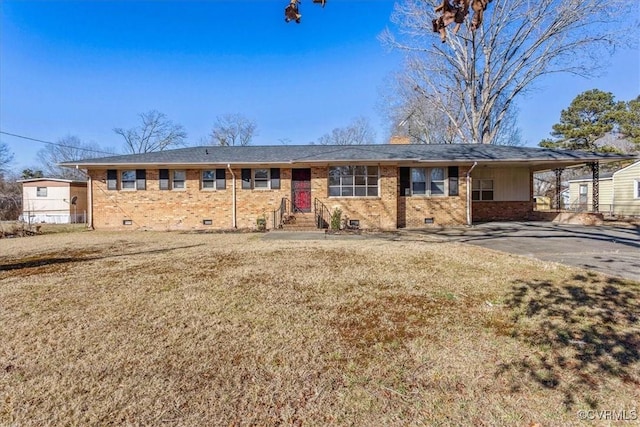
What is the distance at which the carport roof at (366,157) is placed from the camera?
13664 millimetres

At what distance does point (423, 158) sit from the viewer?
45.9 feet

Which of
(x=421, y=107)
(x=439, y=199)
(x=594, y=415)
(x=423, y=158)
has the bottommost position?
(x=594, y=415)

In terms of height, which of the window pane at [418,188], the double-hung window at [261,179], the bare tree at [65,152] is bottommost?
the window pane at [418,188]

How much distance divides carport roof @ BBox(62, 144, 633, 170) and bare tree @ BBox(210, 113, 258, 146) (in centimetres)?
2790

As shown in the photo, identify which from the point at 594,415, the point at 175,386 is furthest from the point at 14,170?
the point at 594,415

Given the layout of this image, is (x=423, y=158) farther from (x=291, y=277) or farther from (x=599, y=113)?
(x=599, y=113)

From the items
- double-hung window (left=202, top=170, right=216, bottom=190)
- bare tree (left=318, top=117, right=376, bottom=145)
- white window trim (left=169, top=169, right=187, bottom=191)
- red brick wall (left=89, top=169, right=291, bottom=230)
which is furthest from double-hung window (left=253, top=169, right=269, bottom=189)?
bare tree (left=318, top=117, right=376, bottom=145)

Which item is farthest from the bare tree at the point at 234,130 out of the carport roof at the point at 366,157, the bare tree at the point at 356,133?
the carport roof at the point at 366,157

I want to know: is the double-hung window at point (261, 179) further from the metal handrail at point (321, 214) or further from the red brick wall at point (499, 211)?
the red brick wall at point (499, 211)

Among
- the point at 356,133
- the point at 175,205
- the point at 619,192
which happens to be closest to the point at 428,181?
the point at 175,205

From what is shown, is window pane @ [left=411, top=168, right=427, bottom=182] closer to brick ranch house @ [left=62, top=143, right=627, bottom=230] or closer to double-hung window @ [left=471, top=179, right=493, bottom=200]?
brick ranch house @ [left=62, top=143, right=627, bottom=230]

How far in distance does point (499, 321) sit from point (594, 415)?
1440 mm
